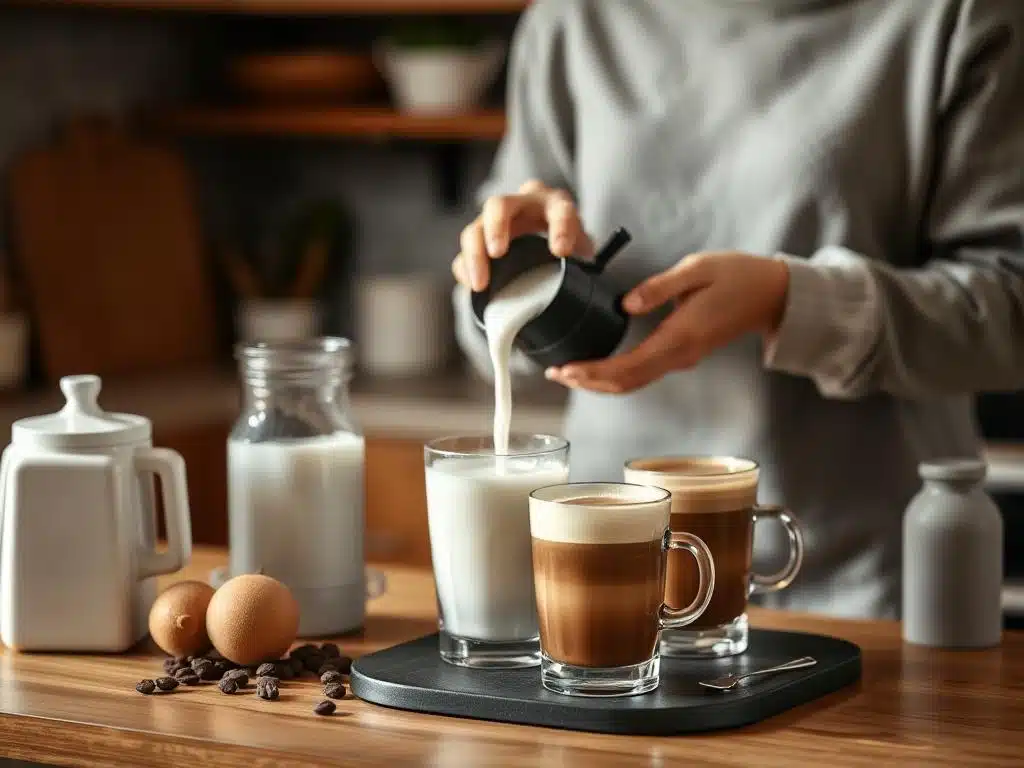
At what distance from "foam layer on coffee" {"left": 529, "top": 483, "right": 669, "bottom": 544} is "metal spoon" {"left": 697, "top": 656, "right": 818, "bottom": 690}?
0.38ft

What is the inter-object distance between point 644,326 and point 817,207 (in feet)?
0.75

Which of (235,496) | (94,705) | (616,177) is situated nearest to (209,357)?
(616,177)

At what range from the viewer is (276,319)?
3.26 metres

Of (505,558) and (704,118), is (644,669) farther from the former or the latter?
(704,118)

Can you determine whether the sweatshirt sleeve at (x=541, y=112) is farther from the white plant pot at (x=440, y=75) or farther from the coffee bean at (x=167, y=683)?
the white plant pot at (x=440, y=75)

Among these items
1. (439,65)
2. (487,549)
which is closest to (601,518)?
(487,549)

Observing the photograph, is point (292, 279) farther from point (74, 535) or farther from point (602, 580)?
point (602, 580)

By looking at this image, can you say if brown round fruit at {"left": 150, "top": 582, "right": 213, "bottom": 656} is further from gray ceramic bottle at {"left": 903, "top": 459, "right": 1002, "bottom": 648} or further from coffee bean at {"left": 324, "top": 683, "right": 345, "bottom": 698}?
gray ceramic bottle at {"left": 903, "top": 459, "right": 1002, "bottom": 648}

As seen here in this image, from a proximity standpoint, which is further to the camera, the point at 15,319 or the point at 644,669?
the point at 15,319

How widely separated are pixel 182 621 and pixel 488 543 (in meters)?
0.26

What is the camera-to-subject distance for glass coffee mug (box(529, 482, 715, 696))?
1.06 meters

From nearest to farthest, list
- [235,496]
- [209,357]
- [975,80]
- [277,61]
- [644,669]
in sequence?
[644,669], [235,496], [975,80], [277,61], [209,357]

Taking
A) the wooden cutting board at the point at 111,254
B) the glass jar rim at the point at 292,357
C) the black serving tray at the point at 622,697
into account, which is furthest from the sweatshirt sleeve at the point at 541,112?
the wooden cutting board at the point at 111,254

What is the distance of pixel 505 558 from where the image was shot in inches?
46.1
